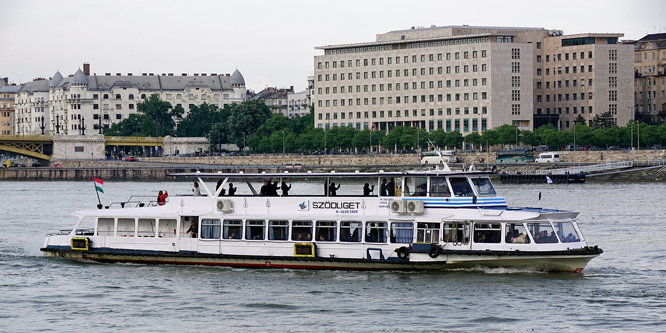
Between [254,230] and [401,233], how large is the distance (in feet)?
17.6

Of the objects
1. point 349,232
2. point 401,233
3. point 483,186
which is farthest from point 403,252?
point 483,186

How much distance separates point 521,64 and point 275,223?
408 feet

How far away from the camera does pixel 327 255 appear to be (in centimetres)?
3506

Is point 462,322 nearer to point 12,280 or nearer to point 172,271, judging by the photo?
point 172,271

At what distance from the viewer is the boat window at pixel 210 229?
36.6m

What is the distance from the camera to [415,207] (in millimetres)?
34375

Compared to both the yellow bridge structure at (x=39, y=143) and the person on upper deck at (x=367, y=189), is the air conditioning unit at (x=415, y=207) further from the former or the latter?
the yellow bridge structure at (x=39, y=143)

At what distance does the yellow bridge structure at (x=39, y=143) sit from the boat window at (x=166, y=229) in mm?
120001

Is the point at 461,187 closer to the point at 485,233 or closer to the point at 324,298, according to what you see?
the point at 485,233

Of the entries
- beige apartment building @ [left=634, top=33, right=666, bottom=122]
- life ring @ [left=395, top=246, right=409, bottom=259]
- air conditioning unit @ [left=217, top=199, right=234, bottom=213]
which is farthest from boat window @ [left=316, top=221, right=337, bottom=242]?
beige apartment building @ [left=634, top=33, right=666, bottom=122]

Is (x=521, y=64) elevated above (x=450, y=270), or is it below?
above

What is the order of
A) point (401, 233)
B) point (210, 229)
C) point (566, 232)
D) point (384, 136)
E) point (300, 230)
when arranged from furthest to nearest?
point (384, 136), point (210, 229), point (300, 230), point (401, 233), point (566, 232)

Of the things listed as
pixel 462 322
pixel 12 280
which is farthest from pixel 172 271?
pixel 462 322

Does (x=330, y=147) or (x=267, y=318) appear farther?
(x=330, y=147)
